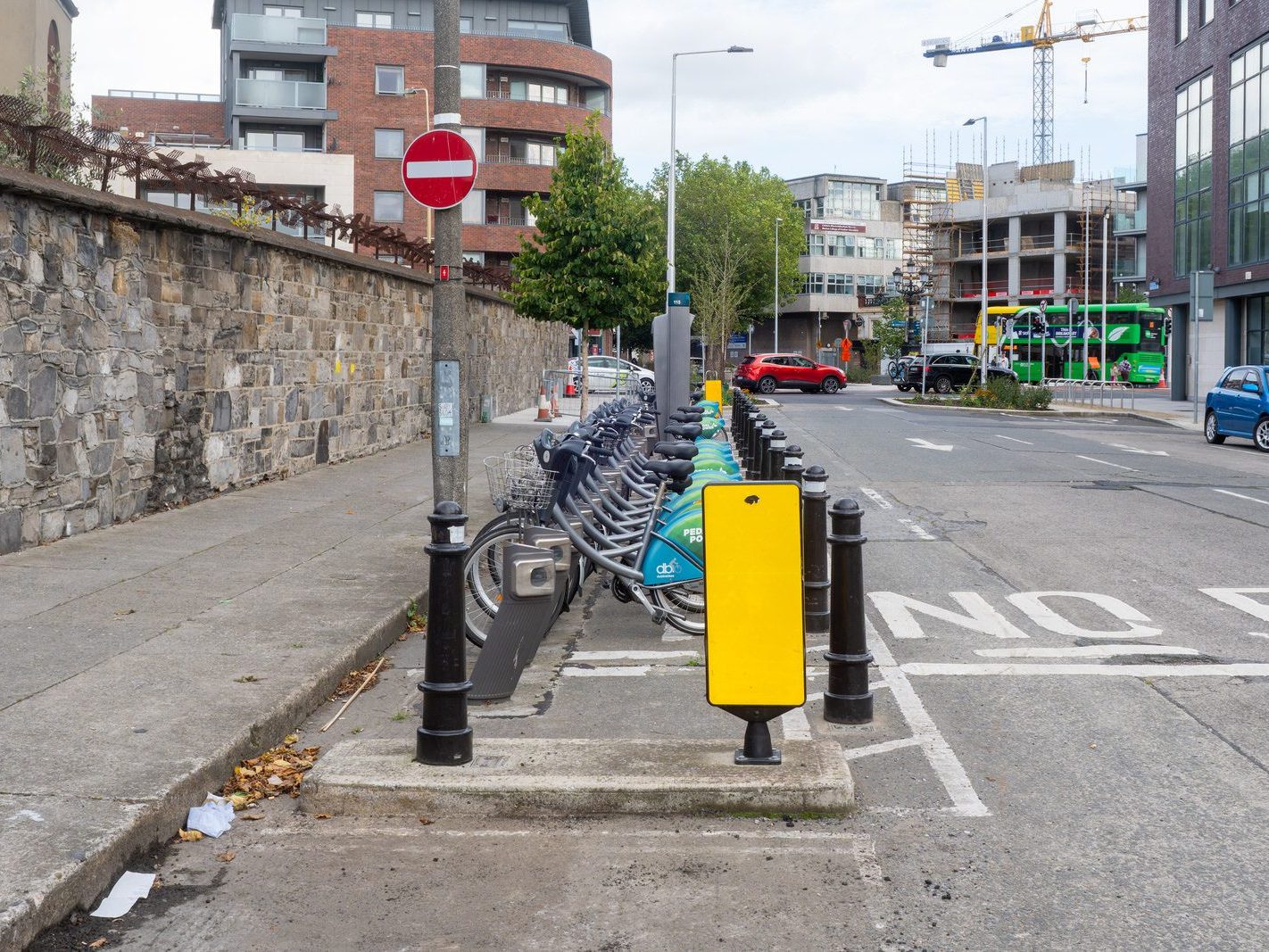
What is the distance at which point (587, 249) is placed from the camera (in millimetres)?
29312

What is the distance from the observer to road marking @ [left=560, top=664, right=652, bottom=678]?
7.01 m

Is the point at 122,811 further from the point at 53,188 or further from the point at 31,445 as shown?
the point at 53,188

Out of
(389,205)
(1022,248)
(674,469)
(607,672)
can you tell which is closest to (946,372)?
(389,205)

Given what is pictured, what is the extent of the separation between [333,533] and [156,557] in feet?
5.84

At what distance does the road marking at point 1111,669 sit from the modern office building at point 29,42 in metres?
26.0

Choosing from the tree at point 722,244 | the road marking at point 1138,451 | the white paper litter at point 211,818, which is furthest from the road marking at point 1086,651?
the tree at point 722,244

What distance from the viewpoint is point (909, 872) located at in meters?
4.23

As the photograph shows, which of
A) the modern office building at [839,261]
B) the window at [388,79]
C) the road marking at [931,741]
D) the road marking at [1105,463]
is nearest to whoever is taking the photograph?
the road marking at [931,741]

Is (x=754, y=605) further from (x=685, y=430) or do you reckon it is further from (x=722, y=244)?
(x=722, y=244)

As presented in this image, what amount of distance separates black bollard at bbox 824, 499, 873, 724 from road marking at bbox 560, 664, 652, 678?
4.32ft

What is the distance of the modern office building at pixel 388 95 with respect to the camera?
186ft

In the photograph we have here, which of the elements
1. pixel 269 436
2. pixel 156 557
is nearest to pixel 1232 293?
pixel 269 436

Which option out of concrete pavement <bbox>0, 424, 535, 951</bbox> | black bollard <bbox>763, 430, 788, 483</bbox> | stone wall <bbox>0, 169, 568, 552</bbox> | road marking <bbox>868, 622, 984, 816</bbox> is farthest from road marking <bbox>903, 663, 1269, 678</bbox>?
stone wall <bbox>0, 169, 568, 552</bbox>

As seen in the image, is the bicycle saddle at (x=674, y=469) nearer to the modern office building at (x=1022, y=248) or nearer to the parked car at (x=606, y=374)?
the parked car at (x=606, y=374)
